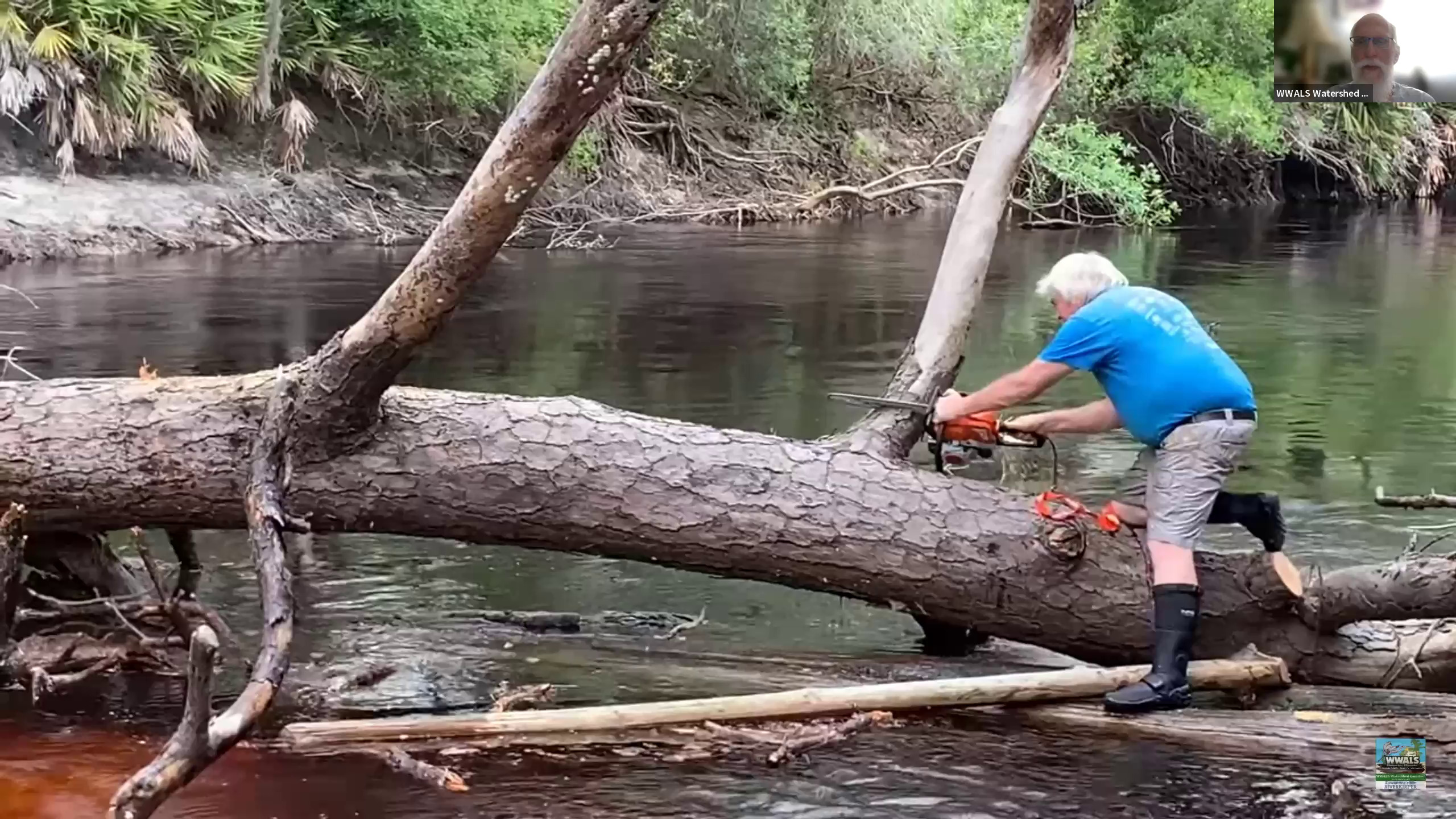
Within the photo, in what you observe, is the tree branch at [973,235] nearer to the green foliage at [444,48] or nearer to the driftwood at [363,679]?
the driftwood at [363,679]

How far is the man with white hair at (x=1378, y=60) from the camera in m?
20.4

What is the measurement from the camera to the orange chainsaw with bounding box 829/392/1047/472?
5270mm

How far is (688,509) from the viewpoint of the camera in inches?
204

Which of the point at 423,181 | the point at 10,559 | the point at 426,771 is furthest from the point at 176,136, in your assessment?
the point at 426,771

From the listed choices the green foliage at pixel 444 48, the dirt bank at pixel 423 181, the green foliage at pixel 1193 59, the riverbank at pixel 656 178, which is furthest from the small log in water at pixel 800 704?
the green foliage at pixel 1193 59

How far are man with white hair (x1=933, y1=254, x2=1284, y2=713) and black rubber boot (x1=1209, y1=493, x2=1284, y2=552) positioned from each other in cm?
7

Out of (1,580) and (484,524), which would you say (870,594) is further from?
(1,580)

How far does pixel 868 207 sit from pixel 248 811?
26.3 metres

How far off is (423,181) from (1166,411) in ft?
67.8

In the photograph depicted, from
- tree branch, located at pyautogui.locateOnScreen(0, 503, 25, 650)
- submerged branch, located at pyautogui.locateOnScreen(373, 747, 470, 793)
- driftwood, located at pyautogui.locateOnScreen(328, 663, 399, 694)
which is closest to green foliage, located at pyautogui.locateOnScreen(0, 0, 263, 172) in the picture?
tree branch, located at pyautogui.locateOnScreen(0, 503, 25, 650)

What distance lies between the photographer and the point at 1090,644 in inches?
206

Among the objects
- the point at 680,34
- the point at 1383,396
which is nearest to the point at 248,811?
the point at 1383,396

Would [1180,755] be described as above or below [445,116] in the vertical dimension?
below

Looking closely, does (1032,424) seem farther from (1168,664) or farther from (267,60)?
(267,60)
